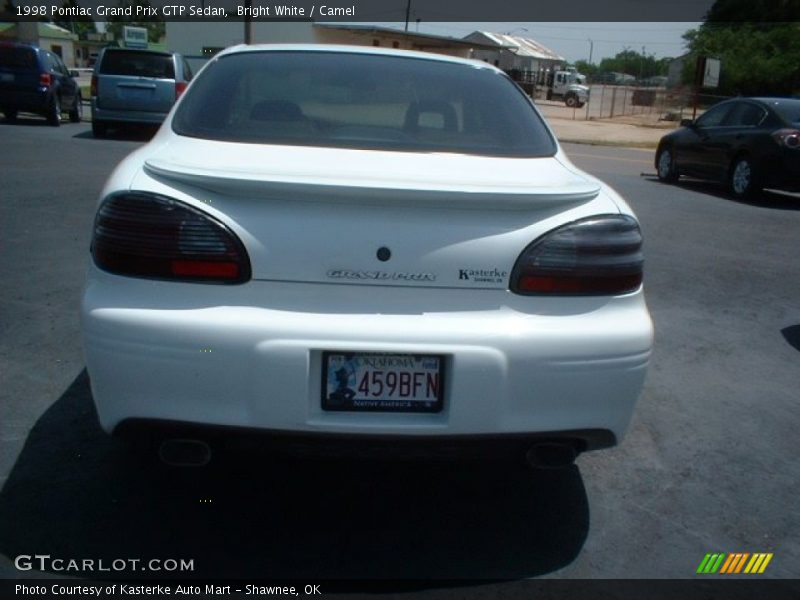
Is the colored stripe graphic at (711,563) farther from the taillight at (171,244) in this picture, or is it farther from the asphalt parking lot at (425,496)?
the taillight at (171,244)

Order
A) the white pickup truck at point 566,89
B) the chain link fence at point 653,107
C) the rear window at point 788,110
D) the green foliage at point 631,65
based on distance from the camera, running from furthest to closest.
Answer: the green foliage at point 631,65
the white pickup truck at point 566,89
the chain link fence at point 653,107
the rear window at point 788,110

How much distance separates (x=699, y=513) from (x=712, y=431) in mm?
872

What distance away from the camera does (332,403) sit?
2.73 m

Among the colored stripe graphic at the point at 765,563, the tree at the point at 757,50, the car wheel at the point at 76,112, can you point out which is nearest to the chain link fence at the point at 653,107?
the tree at the point at 757,50

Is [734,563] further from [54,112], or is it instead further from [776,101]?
[54,112]

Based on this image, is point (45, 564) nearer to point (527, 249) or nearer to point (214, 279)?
point (214, 279)

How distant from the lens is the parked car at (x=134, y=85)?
16.0 m

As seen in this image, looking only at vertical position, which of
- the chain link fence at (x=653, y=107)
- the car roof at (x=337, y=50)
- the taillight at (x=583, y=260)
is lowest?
the chain link fence at (x=653, y=107)

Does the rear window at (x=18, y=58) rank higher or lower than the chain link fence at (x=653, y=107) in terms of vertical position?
higher

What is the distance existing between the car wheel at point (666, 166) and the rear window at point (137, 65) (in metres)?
8.70

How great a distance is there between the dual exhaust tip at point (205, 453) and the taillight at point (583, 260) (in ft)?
1.71

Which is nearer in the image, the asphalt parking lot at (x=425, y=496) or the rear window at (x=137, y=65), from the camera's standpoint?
the asphalt parking lot at (x=425, y=496)

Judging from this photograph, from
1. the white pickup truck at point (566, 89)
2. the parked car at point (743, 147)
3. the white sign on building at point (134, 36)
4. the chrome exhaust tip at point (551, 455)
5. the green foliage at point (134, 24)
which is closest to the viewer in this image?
the chrome exhaust tip at point (551, 455)
